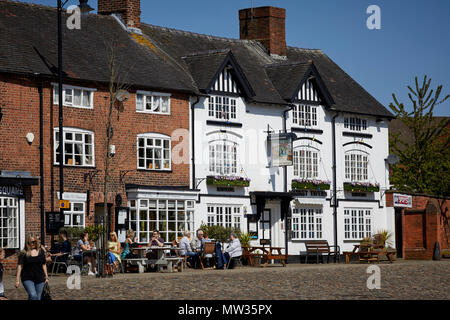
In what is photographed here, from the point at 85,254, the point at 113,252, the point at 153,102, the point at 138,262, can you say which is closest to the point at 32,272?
the point at 113,252

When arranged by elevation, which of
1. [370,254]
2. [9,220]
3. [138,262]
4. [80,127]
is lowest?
[370,254]

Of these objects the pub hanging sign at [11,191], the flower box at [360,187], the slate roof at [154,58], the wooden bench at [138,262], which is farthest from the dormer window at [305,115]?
the pub hanging sign at [11,191]

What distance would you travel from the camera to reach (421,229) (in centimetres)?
4400

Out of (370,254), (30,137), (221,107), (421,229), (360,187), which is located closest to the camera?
(30,137)

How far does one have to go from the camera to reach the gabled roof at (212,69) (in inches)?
1489

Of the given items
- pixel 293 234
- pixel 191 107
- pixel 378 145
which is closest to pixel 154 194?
pixel 191 107

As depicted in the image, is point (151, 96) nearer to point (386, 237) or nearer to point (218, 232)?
point (218, 232)

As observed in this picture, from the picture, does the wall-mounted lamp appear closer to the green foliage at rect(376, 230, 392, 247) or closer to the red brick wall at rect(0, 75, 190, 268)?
the red brick wall at rect(0, 75, 190, 268)

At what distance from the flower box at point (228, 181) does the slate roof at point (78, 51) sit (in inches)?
143

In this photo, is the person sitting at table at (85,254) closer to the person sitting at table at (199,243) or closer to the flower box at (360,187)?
the person sitting at table at (199,243)

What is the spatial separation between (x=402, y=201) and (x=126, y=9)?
52.4 feet

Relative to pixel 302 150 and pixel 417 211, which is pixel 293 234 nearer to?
pixel 302 150

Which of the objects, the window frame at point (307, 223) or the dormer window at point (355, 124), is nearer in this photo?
the window frame at point (307, 223)
